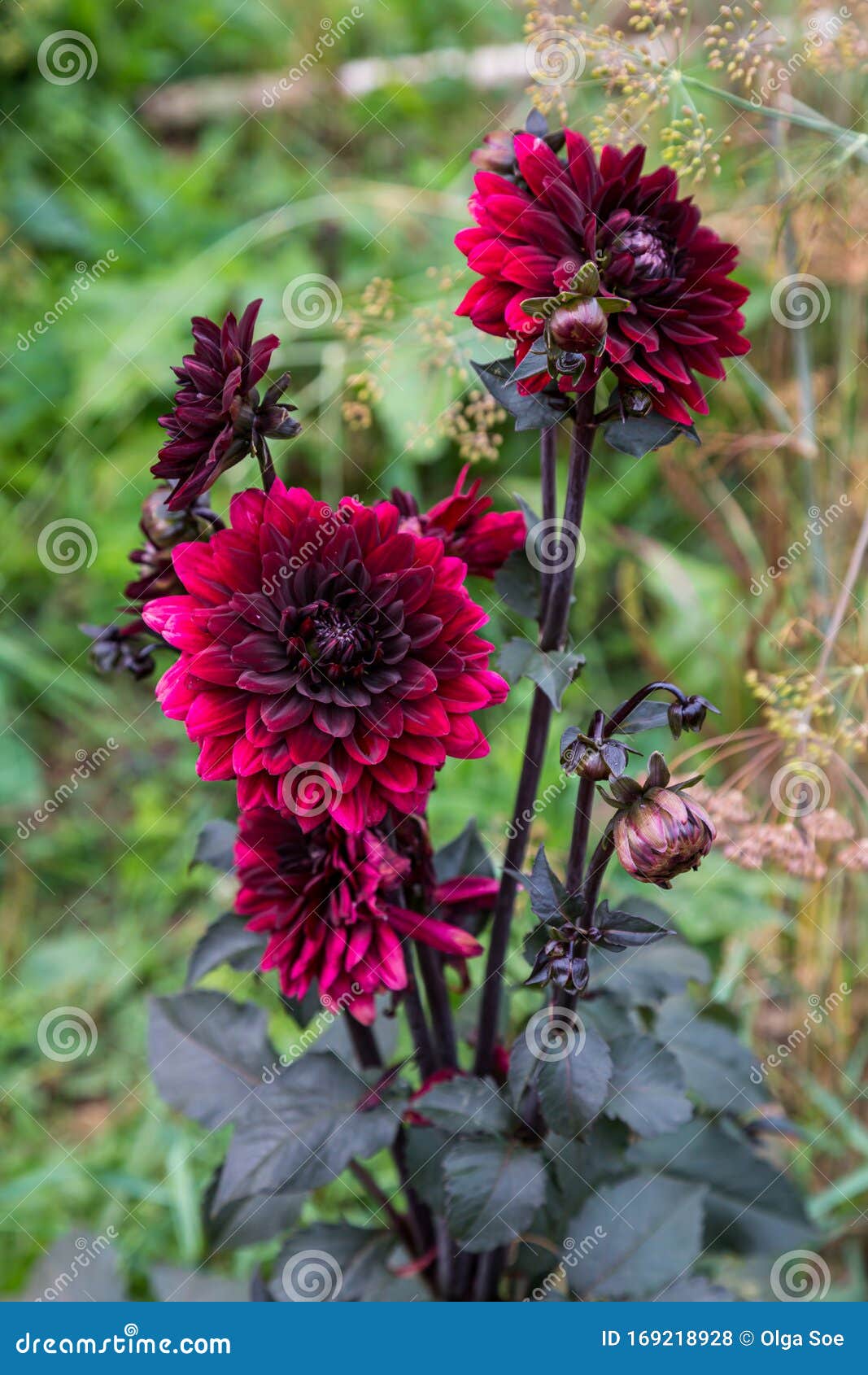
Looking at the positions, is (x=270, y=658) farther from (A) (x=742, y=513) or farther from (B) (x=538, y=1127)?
(A) (x=742, y=513)

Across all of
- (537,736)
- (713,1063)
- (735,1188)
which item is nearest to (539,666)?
(537,736)

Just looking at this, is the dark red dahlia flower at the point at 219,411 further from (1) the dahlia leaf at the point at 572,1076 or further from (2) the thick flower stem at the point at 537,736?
(1) the dahlia leaf at the point at 572,1076

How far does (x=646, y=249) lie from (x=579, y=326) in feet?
0.30

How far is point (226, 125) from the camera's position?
2471 mm

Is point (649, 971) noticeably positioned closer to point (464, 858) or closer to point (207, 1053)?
point (464, 858)

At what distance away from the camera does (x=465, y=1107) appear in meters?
0.74

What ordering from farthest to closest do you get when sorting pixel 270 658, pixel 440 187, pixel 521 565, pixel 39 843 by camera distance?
pixel 440 187
pixel 39 843
pixel 521 565
pixel 270 658

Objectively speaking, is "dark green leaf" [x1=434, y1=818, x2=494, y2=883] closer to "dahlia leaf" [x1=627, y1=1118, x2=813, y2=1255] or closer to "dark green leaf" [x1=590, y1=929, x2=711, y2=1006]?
"dark green leaf" [x1=590, y1=929, x2=711, y2=1006]

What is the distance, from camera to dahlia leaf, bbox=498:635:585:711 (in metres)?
0.65

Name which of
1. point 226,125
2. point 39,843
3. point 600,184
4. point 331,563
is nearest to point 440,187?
point 226,125

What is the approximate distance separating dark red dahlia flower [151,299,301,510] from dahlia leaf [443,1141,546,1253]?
467 mm

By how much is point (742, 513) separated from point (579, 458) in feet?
4.19

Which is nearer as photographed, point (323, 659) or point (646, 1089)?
point (323, 659)

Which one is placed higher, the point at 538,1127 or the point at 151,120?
the point at 151,120
